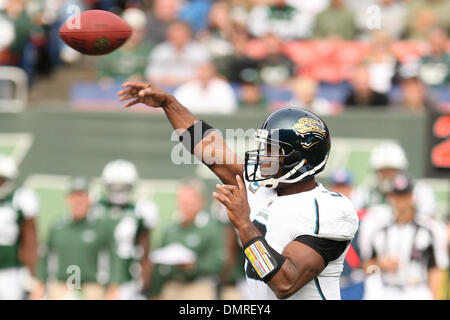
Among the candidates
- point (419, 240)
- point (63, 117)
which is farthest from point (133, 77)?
point (419, 240)

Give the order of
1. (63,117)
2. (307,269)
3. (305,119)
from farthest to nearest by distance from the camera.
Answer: (63,117) → (305,119) → (307,269)

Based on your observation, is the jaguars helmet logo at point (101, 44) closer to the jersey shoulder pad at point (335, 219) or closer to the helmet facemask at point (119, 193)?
the jersey shoulder pad at point (335, 219)

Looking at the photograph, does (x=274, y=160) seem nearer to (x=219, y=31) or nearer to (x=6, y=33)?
(x=219, y=31)

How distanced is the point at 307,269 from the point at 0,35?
8.56 metres

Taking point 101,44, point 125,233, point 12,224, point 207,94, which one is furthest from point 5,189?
point 101,44

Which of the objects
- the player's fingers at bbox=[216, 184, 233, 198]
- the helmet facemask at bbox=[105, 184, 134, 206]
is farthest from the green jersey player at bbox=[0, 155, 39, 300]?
the player's fingers at bbox=[216, 184, 233, 198]

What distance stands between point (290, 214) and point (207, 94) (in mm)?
5989

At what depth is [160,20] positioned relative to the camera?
11.8 m

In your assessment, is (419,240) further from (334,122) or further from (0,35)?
(0,35)

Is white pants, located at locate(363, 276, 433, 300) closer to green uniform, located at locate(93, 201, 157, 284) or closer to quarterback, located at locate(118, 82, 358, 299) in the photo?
quarterback, located at locate(118, 82, 358, 299)

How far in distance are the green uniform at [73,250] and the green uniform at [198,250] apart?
2.05 feet

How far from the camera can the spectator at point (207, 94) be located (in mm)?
10031

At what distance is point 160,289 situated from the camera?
866 centimetres

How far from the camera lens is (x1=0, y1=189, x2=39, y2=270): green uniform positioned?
8422mm
